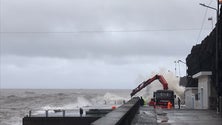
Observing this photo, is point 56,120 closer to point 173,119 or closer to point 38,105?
point 173,119

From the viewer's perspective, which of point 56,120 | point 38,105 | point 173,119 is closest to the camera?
point 173,119

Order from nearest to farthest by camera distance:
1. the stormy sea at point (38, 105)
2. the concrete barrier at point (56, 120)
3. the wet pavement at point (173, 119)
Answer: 1. the wet pavement at point (173, 119)
2. the concrete barrier at point (56, 120)
3. the stormy sea at point (38, 105)

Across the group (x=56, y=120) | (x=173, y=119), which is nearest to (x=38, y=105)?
(x=56, y=120)

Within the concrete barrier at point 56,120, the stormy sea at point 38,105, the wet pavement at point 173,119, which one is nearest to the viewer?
the wet pavement at point 173,119

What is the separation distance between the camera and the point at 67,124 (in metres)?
37.8

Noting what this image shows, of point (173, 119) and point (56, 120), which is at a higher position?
point (173, 119)

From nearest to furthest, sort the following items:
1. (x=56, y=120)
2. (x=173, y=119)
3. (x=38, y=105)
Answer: (x=173, y=119) < (x=56, y=120) < (x=38, y=105)

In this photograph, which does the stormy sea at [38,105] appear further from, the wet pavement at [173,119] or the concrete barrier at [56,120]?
the wet pavement at [173,119]

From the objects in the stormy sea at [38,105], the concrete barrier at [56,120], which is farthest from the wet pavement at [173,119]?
the stormy sea at [38,105]

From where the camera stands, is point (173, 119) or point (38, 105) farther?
point (38, 105)

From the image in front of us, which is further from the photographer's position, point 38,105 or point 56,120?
point 38,105

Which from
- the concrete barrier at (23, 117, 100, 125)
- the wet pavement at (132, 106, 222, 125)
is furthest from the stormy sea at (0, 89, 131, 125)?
the wet pavement at (132, 106, 222, 125)

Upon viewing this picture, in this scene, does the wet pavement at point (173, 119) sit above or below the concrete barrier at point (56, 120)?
above

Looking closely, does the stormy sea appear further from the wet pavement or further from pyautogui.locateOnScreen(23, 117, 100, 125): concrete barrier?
the wet pavement
